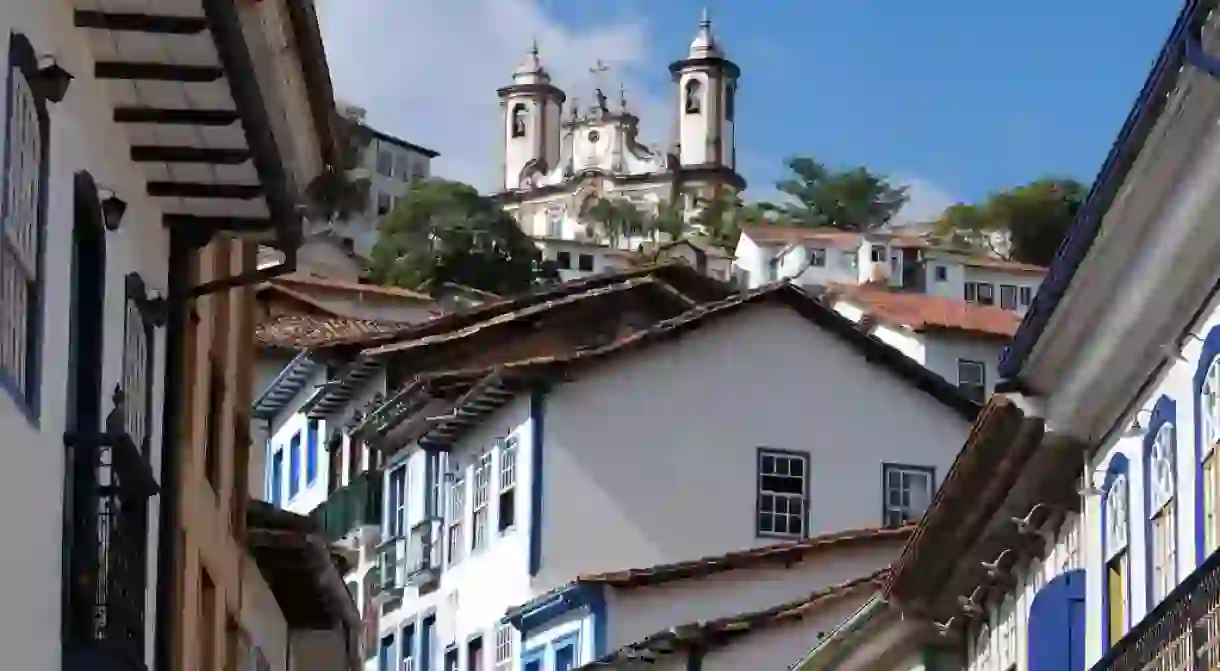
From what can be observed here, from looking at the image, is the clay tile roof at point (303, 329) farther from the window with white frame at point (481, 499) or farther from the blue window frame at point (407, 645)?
the window with white frame at point (481, 499)

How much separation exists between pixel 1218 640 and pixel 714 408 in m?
27.0

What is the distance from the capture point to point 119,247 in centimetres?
1345

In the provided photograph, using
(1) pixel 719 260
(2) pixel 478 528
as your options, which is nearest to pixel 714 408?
(2) pixel 478 528

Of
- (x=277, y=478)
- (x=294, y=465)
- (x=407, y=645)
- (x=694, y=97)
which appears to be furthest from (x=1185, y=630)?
(x=694, y=97)

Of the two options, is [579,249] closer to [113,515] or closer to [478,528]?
[478,528]

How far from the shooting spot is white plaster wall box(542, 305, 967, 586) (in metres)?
38.6

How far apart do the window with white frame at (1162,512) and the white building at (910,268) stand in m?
81.7

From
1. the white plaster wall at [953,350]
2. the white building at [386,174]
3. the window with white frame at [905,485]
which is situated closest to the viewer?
the window with white frame at [905,485]

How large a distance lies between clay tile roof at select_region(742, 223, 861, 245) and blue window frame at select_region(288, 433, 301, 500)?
61698mm

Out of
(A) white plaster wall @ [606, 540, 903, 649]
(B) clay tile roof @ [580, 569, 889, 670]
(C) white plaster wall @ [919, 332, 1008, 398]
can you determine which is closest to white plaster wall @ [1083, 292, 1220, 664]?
(B) clay tile roof @ [580, 569, 889, 670]

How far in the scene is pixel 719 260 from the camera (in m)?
129

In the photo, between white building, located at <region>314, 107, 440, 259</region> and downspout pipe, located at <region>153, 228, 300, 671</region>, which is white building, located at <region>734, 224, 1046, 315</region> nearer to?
white building, located at <region>314, 107, 440, 259</region>

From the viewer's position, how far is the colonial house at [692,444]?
3859cm

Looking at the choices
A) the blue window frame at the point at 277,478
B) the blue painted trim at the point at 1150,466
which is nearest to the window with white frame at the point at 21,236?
the blue painted trim at the point at 1150,466
